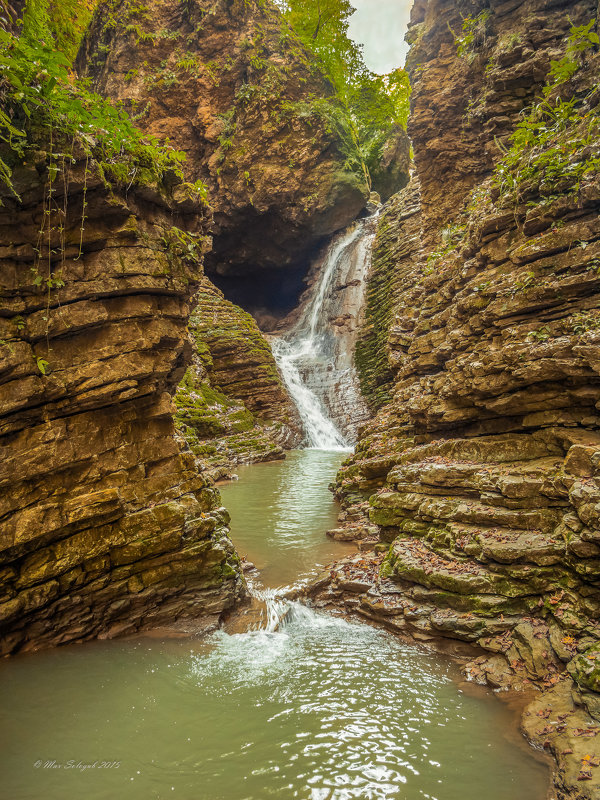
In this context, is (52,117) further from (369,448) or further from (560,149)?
(369,448)

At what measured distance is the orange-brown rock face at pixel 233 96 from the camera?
2409 cm

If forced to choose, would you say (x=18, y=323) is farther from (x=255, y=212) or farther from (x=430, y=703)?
(x=255, y=212)

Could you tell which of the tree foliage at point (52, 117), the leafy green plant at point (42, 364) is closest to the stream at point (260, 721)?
the leafy green plant at point (42, 364)

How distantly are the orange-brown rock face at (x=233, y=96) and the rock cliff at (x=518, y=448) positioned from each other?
17.3m

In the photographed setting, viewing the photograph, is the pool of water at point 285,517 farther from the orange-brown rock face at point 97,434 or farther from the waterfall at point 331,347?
the waterfall at point 331,347

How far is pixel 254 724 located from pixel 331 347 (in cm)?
2131

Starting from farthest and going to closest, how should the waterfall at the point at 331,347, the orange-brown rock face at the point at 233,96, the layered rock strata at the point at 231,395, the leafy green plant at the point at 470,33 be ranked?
1. the orange-brown rock face at the point at 233,96
2. the waterfall at the point at 331,347
3. the layered rock strata at the point at 231,395
4. the leafy green plant at the point at 470,33

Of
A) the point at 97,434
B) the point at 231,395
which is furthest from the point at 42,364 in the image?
the point at 231,395

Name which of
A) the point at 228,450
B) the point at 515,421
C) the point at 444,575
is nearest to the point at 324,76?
the point at 228,450

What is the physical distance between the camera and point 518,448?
610 cm

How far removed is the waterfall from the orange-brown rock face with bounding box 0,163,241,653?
14073 millimetres

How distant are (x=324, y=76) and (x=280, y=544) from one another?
3140 cm

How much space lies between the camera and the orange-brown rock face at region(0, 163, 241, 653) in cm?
486

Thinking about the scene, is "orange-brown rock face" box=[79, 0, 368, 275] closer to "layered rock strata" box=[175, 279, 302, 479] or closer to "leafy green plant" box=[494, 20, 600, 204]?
"layered rock strata" box=[175, 279, 302, 479]
